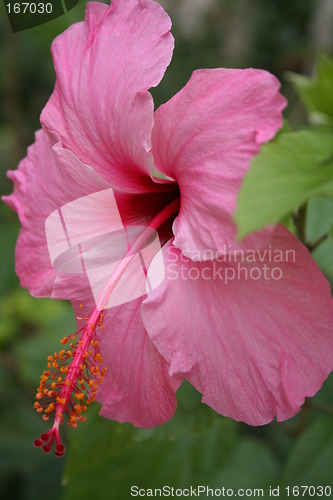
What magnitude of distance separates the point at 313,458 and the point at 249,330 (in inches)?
25.4

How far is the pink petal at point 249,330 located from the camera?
0.84 metres

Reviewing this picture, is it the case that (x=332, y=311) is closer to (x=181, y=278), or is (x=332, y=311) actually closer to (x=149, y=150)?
(x=181, y=278)

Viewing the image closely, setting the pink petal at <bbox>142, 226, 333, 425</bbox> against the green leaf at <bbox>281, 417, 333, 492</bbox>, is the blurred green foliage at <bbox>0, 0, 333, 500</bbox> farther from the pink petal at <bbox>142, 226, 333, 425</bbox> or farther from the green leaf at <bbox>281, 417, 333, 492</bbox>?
the pink petal at <bbox>142, 226, 333, 425</bbox>

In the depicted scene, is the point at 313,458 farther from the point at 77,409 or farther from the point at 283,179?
the point at 283,179

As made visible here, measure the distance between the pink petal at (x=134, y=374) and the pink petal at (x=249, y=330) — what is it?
0.28 feet

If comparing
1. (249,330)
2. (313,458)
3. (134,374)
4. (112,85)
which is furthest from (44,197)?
(313,458)

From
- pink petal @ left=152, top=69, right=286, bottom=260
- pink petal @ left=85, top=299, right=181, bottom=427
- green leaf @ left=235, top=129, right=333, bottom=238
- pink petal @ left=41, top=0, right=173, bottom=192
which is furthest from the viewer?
pink petal @ left=85, top=299, right=181, bottom=427

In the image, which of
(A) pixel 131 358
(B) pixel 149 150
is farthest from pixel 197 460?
(B) pixel 149 150

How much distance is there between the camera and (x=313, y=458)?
1327 millimetres

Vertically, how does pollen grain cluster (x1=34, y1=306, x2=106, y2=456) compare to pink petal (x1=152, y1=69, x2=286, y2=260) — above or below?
below

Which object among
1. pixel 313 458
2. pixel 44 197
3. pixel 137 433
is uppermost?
pixel 44 197

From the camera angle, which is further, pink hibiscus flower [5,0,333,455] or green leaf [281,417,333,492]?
green leaf [281,417,333,492]

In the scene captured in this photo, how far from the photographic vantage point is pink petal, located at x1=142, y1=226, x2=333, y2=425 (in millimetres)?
840

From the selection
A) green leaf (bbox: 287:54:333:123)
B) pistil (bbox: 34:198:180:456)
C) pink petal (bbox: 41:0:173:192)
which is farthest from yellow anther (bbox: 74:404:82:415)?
green leaf (bbox: 287:54:333:123)
